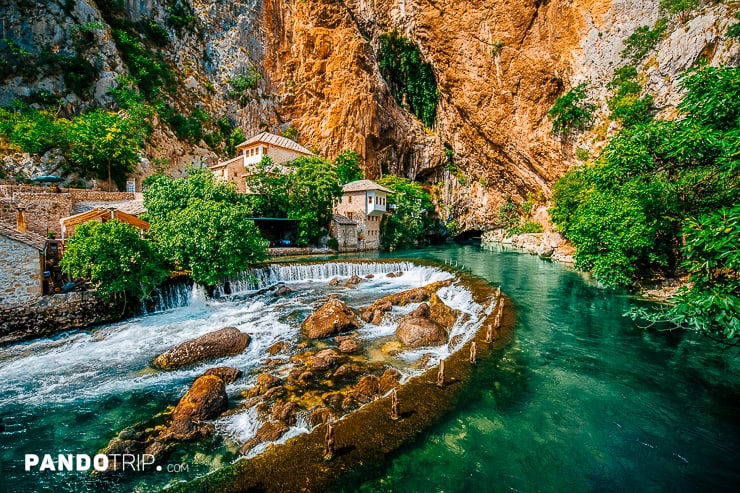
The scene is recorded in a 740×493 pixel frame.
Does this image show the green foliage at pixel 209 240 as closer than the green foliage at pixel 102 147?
Yes

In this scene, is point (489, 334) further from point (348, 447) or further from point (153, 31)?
point (153, 31)

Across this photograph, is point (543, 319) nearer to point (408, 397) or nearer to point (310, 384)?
point (408, 397)

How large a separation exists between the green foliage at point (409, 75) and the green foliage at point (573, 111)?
20.2 metres

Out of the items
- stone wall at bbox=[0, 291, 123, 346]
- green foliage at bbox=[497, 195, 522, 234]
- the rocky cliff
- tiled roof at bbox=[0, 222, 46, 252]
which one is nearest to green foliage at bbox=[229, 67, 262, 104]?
the rocky cliff

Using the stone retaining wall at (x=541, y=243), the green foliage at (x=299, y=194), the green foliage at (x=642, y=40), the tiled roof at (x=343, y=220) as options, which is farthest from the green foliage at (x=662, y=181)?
the green foliage at (x=299, y=194)

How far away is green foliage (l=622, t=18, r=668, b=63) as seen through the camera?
24.4 metres

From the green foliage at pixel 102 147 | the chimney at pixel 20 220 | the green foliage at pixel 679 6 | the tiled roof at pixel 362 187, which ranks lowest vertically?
the chimney at pixel 20 220

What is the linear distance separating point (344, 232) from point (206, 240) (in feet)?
56.3

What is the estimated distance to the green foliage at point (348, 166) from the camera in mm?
39531

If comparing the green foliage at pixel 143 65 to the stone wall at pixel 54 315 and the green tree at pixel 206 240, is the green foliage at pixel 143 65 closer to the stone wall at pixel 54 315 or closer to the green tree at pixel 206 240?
the green tree at pixel 206 240

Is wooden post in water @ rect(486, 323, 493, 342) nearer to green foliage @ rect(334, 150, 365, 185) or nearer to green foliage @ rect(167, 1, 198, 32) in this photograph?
green foliage @ rect(334, 150, 365, 185)

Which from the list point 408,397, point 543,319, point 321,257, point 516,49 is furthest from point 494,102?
point 408,397

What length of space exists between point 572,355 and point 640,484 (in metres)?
5.05

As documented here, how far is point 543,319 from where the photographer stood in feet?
41.9
